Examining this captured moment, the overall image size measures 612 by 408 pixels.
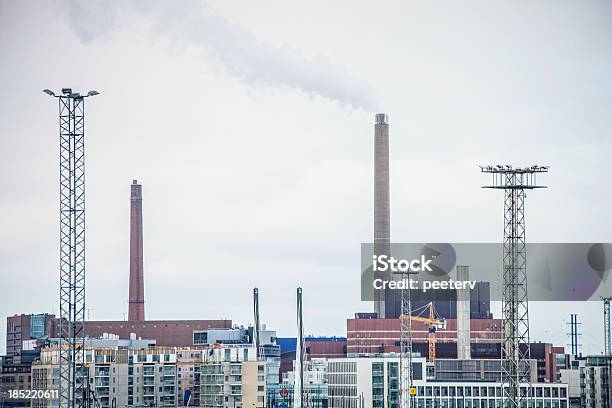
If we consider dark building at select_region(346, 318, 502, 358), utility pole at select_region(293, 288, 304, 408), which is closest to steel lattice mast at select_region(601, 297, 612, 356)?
utility pole at select_region(293, 288, 304, 408)

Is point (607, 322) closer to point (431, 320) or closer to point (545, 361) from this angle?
point (545, 361)

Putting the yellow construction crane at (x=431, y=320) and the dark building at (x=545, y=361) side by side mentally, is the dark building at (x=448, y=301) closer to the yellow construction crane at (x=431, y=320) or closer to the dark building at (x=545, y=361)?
the yellow construction crane at (x=431, y=320)

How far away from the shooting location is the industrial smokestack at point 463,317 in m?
176

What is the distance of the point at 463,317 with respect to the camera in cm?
18138

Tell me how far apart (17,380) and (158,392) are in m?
16.8

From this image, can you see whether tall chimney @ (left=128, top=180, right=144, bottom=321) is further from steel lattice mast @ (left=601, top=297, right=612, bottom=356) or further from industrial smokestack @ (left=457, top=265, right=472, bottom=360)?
steel lattice mast @ (left=601, top=297, right=612, bottom=356)

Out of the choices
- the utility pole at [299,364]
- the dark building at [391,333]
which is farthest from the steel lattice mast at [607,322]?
the dark building at [391,333]

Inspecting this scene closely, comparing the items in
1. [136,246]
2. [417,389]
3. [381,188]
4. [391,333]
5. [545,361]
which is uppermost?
[381,188]

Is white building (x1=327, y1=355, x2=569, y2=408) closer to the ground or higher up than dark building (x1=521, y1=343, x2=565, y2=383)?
closer to the ground

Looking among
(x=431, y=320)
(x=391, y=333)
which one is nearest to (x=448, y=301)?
(x=431, y=320)

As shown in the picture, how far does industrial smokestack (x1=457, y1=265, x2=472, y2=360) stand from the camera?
6909 inches

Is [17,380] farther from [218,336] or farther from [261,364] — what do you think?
[218,336]

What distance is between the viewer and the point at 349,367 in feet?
525

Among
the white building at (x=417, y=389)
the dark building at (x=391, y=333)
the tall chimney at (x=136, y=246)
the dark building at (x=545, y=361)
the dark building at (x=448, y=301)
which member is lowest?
the white building at (x=417, y=389)
